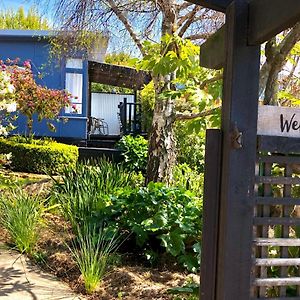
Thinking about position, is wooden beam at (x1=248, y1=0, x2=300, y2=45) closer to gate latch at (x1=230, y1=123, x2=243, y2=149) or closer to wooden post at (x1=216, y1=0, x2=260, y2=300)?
wooden post at (x1=216, y1=0, x2=260, y2=300)

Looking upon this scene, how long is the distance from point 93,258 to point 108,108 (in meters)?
16.4

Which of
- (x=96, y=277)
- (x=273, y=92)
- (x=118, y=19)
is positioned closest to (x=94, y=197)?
(x=96, y=277)

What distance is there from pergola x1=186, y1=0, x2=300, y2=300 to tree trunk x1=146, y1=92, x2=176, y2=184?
15.4 feet

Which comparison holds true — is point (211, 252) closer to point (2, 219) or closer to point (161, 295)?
point (161, 295)

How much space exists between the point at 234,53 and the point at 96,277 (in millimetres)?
2604

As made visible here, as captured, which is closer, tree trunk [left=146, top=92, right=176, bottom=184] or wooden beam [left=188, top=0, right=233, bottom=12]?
wooden beam [left=188, top=0, right=233, bottom=12]

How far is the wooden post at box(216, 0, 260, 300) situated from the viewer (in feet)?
7.33

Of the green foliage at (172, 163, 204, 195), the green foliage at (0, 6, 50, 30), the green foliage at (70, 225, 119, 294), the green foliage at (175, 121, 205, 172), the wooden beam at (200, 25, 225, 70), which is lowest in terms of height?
the green foliage at (70, 225, 119, 294)

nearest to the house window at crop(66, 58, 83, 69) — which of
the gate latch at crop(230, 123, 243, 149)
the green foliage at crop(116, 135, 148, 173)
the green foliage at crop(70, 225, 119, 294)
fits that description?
the green foliage at crop(116, 135, 148, 173)

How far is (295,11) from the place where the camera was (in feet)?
6.49

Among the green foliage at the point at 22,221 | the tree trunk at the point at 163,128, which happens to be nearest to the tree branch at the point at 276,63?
the green foliage at the point at 22,221

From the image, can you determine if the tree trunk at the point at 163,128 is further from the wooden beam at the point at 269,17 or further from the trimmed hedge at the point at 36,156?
the wooden beam at the point at 269,17

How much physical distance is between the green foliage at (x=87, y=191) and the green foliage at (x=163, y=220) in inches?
12.2

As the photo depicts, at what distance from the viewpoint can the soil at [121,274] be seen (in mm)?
4043
